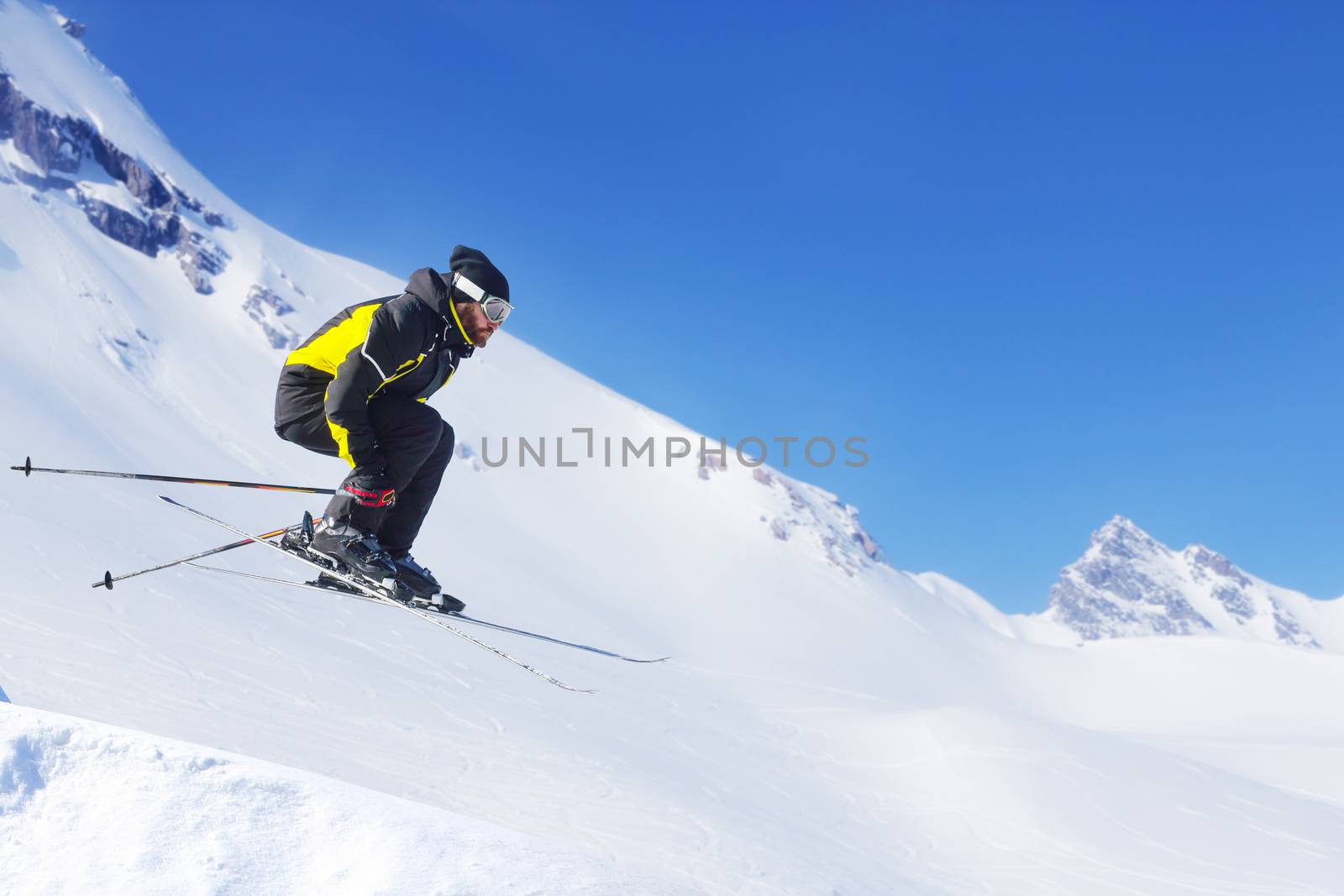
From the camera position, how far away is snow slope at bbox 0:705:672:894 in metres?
2.78

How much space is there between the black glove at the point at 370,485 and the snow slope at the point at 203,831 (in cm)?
187

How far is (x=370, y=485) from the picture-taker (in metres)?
4.93

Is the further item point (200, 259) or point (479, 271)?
point (200, 259)

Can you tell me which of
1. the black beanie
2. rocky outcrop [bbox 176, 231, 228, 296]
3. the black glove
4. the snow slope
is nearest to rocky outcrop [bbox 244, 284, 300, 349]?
rocky outcrop [bbox 176, 231, 228, 296]

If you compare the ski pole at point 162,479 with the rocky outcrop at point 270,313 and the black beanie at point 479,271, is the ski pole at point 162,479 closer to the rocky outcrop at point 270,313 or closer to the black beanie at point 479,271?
the black beanie at point 479,271

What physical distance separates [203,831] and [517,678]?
15.2m

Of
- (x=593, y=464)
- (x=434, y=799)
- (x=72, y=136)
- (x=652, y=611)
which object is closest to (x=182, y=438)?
(x=652, y=611)

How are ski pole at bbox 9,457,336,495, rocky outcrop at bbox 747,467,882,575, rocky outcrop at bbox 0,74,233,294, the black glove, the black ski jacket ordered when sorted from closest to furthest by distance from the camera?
the black ski jacket, ski pole at bbox 9,457,336,495, the black glove, rocky outcrop at bbox 0,74,233,294, rocky outcrop at bbox 747,467,882,575

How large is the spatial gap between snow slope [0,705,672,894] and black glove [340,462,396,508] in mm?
1873

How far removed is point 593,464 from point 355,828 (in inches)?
2804

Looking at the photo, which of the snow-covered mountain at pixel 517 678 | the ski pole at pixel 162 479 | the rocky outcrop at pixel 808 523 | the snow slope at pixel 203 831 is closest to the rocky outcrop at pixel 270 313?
the snow-covered mountain at pixel 517 678

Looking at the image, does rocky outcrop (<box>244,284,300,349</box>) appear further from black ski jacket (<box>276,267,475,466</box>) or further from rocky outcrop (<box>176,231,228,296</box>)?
black ski jacket (<box>276,267,475,466</box>)

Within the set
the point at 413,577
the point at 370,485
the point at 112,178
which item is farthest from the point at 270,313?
the point at 370,485

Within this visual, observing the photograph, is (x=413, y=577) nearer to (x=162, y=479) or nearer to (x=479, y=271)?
(x=162, y=479)
